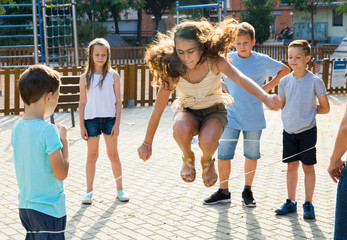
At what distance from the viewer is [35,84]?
321cm

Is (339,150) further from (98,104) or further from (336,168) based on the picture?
(98,104)

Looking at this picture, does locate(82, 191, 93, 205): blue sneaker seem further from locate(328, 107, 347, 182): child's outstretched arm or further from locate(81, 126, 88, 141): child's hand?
locate(328, 107, 347, 182): child's outstretched arm

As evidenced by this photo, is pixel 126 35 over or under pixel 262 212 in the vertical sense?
over

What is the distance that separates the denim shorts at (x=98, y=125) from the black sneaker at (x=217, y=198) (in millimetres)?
A: 1462

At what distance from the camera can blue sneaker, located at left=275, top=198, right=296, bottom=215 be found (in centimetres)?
567

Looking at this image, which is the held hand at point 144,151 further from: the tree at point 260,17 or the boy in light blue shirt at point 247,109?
the tree at point 260,17

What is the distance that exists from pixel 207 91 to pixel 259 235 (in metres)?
1.76

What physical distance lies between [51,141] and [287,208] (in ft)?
11.0

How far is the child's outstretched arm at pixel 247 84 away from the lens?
3105mm

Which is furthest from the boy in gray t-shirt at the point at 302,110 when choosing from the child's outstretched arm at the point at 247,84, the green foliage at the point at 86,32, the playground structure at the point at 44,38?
the green foliage at the point at 86,32

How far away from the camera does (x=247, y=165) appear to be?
6.13 m

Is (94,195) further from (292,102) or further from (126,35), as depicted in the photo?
(126,35)

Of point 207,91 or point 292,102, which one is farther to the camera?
point 292,102

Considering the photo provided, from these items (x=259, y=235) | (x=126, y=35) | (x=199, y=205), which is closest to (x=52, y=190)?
(x=259, y=235)
